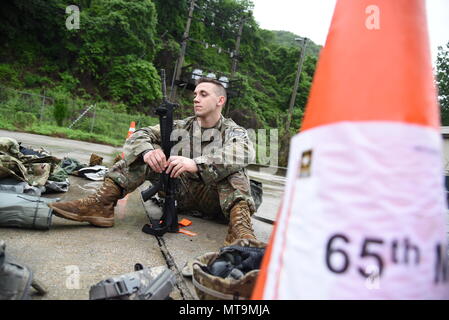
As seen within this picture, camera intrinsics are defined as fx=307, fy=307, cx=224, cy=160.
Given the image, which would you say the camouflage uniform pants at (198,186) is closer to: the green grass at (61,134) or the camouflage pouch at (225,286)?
the camouflage pouch at (225,286)

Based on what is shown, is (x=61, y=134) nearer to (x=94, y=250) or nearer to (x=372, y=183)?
(x=94, y=250)

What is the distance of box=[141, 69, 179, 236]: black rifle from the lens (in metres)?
2.38

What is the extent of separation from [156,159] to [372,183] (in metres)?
1.79

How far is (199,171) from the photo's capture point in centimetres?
240

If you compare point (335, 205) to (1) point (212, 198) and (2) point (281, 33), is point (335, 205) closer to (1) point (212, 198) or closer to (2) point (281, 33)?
(1) point (212, 198)

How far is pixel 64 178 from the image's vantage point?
3492mm

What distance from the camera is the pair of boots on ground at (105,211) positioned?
2.23 metres

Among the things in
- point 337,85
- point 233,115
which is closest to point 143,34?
point 233,115

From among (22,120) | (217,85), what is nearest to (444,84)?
(217,85)

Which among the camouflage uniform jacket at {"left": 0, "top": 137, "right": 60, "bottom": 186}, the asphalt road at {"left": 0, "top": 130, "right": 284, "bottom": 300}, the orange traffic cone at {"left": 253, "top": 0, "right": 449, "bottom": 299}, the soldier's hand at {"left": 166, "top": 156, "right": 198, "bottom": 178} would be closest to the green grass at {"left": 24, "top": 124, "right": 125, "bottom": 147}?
the camouflage uniform jacket at {"left": 0, "top": 137, "right": 60, "bottom": 186}

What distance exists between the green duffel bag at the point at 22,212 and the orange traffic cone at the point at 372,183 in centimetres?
175

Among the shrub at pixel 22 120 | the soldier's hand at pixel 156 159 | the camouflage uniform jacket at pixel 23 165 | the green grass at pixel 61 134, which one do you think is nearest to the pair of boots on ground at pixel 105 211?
the soldier's hand at pixel 156 159

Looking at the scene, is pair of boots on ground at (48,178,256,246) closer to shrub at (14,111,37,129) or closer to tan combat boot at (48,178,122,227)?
tan combat boot at (48,178,122,227)
